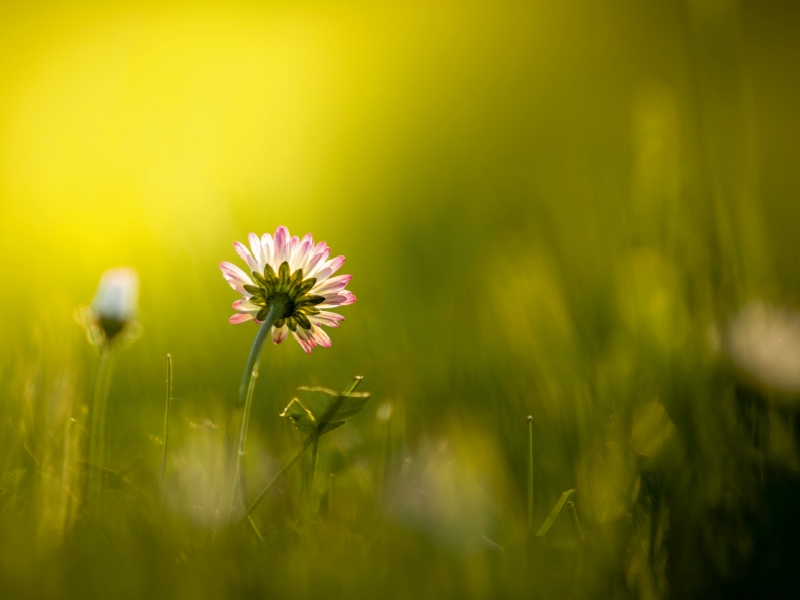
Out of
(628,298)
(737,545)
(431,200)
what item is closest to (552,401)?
(628,298)

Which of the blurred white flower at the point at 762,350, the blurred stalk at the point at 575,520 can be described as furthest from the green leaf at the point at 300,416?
the blurred white flower at the point at 762,350

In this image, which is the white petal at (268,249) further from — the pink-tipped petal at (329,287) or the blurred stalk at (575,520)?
the blurred stalk at (575,520)

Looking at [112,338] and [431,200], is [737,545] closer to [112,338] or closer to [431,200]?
[112,338]

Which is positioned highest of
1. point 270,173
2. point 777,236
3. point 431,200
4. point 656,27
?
point 656,27

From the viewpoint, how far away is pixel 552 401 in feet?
2.16

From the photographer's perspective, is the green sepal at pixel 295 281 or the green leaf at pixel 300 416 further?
the green sepal at pixel 295 281

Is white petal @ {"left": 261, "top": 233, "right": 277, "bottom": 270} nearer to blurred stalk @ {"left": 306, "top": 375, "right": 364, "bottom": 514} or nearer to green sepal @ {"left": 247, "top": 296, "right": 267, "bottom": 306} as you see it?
green sepal @ {"left": 247, "top": 296, "right": 267, "bottom": 306}

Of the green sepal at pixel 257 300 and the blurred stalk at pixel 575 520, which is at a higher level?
the green sepal at pixel 257 300

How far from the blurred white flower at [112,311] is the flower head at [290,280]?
0.64 feet

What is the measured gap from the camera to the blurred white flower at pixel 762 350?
0.54 meters

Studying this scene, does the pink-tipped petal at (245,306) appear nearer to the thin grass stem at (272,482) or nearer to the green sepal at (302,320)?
the green sepal at (302,320)

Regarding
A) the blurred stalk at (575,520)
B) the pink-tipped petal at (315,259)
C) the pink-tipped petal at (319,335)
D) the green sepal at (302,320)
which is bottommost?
the blurred stalk at (575,520)

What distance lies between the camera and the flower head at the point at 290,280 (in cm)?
62

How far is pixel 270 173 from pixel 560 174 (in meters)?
1.10
